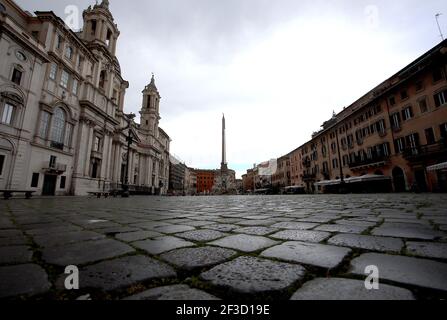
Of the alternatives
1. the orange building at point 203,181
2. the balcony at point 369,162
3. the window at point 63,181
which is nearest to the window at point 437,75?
the balcony at point 369,162

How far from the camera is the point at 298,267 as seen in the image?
1.36 metres

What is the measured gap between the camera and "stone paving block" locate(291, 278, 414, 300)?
0.94m

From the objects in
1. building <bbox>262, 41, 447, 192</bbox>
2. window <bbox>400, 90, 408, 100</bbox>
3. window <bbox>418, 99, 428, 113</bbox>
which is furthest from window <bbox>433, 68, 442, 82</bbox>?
window <bbox>400, 90, 408, 100</bbox>

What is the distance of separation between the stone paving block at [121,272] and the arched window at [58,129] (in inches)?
1038

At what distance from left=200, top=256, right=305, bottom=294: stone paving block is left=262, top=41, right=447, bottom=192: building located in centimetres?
1934

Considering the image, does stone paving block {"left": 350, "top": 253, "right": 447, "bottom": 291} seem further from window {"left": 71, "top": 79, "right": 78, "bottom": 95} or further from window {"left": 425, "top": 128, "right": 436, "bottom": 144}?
window {"left": 71, "top": 79, "right": 78, "bottom": 95}

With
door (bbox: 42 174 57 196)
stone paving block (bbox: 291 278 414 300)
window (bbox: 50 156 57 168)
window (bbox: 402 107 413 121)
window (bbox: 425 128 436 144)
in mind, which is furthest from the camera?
window (bbox: 50 156 57 168)

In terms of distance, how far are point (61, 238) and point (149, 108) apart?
179ft

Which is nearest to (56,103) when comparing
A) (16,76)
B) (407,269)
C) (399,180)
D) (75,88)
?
(16,76)

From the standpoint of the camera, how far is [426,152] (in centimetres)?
1911

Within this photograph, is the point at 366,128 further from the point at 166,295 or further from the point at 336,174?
the point at 166,295

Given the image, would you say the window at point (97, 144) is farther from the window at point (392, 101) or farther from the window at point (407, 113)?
the window at point (407, 113)

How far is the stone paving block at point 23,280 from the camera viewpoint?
103cm

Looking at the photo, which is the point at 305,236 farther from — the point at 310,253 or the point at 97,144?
the point at 97,144
